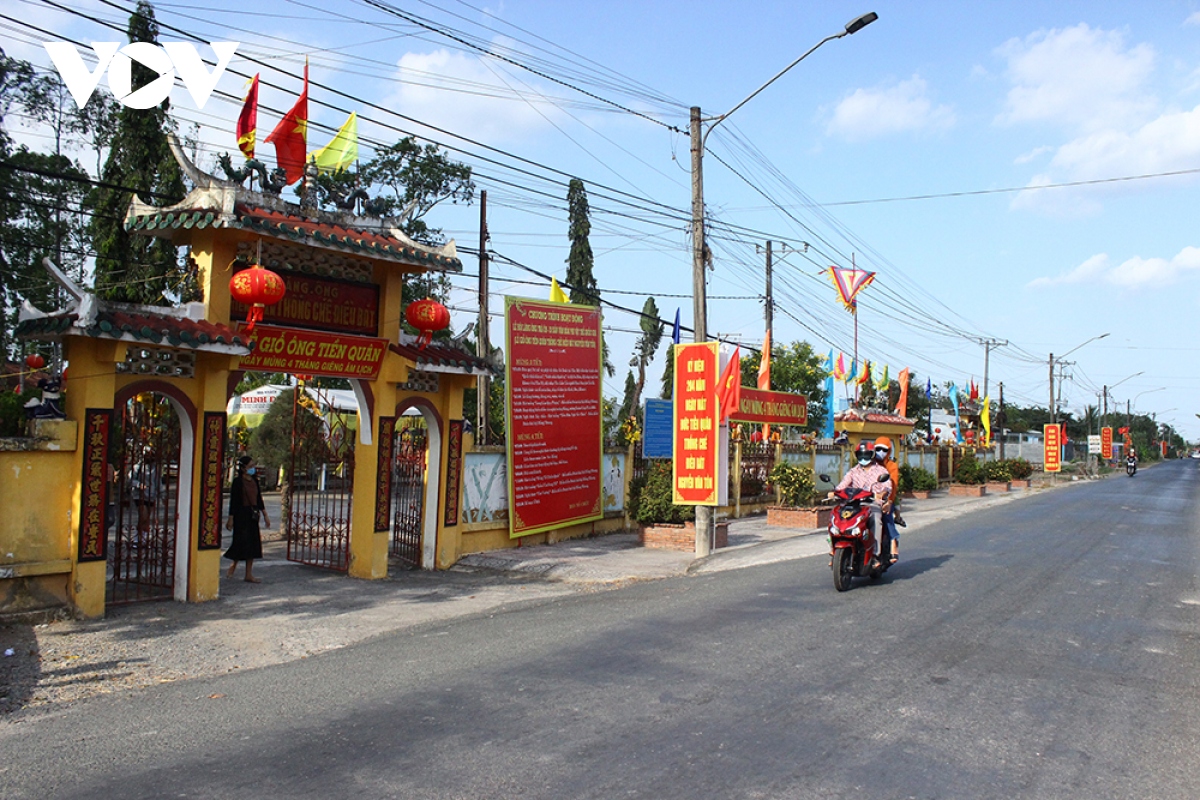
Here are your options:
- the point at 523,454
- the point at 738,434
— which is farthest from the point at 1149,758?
the point at 738,434

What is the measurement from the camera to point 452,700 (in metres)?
5.91

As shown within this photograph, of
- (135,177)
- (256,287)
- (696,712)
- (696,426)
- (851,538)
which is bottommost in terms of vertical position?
(696,712)

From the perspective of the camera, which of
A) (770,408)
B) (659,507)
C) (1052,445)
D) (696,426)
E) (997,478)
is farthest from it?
(1052,445)

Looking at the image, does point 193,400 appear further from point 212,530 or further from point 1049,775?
point 1049,775

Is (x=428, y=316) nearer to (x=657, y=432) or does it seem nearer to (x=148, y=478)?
(x=148, y=478)

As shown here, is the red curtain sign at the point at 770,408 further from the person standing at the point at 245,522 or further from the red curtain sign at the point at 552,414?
the person standing at the point at 245,522

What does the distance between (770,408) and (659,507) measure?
230 inches

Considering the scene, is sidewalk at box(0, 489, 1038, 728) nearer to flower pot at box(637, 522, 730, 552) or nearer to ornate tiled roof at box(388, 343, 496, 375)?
flower pot at box(637, 522, 730, 552)

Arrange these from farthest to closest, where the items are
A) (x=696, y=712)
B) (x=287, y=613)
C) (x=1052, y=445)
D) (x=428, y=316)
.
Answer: (x=1052, y=445) → (x=428, y=316) → (x=287, y=613) → (x=696, y=712)

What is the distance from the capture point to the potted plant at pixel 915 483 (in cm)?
2900

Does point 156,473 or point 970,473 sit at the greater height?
point 156,473

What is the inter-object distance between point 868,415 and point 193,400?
2266 centimetres

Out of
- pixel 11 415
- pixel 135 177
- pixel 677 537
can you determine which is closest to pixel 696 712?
pixel 11 415

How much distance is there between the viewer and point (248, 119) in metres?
10.7
